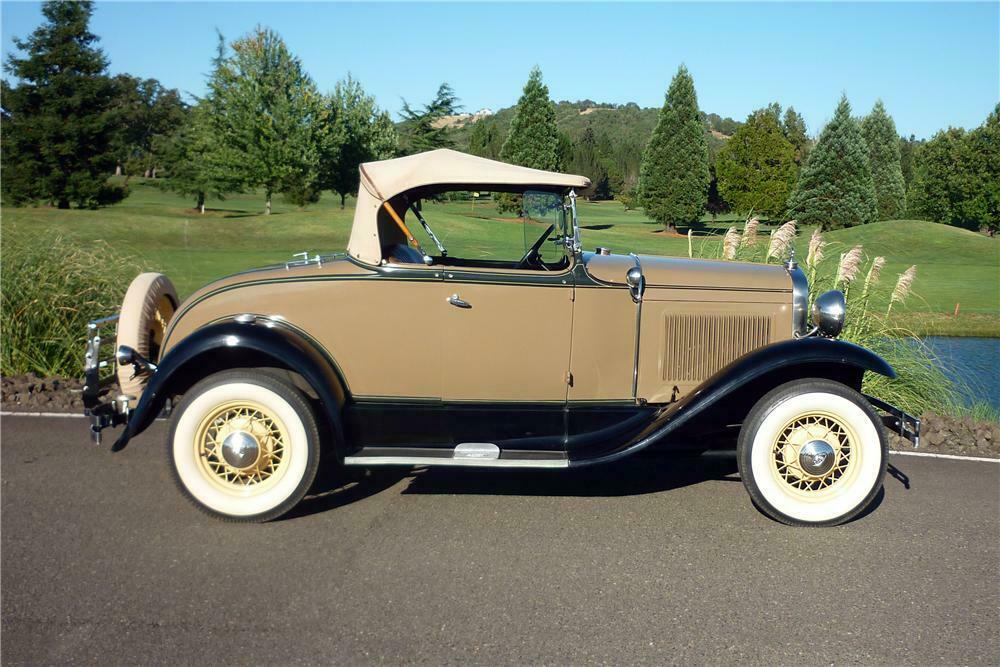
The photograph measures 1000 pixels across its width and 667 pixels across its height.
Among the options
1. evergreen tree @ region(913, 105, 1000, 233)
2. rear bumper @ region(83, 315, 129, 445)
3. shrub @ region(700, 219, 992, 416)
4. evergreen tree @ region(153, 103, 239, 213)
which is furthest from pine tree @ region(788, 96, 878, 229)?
evergreen tree @ region(153, 103, 239, 213)

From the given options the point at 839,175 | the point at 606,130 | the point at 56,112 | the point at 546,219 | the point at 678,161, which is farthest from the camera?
the point at 606,130

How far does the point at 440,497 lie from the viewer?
15.1ft

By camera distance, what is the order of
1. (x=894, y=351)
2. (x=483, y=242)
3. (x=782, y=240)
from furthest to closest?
(x=894, y=351) < (x=782, y=240) < (x=483, y=242)

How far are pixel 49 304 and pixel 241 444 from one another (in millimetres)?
4878

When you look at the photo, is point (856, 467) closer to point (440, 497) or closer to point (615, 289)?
point (615, 289)

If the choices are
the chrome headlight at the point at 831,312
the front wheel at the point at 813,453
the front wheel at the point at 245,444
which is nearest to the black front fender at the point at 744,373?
the front wheel at the point at 813,453

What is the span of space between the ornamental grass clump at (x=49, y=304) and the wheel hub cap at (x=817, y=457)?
685 cm

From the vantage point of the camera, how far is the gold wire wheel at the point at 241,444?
13.7 feet

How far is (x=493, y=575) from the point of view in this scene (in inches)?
140

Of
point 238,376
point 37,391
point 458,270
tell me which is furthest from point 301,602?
point 37,391

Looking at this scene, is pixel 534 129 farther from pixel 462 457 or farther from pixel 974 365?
pixel 462 457

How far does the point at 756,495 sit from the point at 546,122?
26.6 m

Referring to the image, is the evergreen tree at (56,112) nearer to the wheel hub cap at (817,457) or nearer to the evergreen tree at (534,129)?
the evergreen tree at (534,129)

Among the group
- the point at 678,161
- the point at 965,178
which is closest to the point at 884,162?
the point at 965,178
